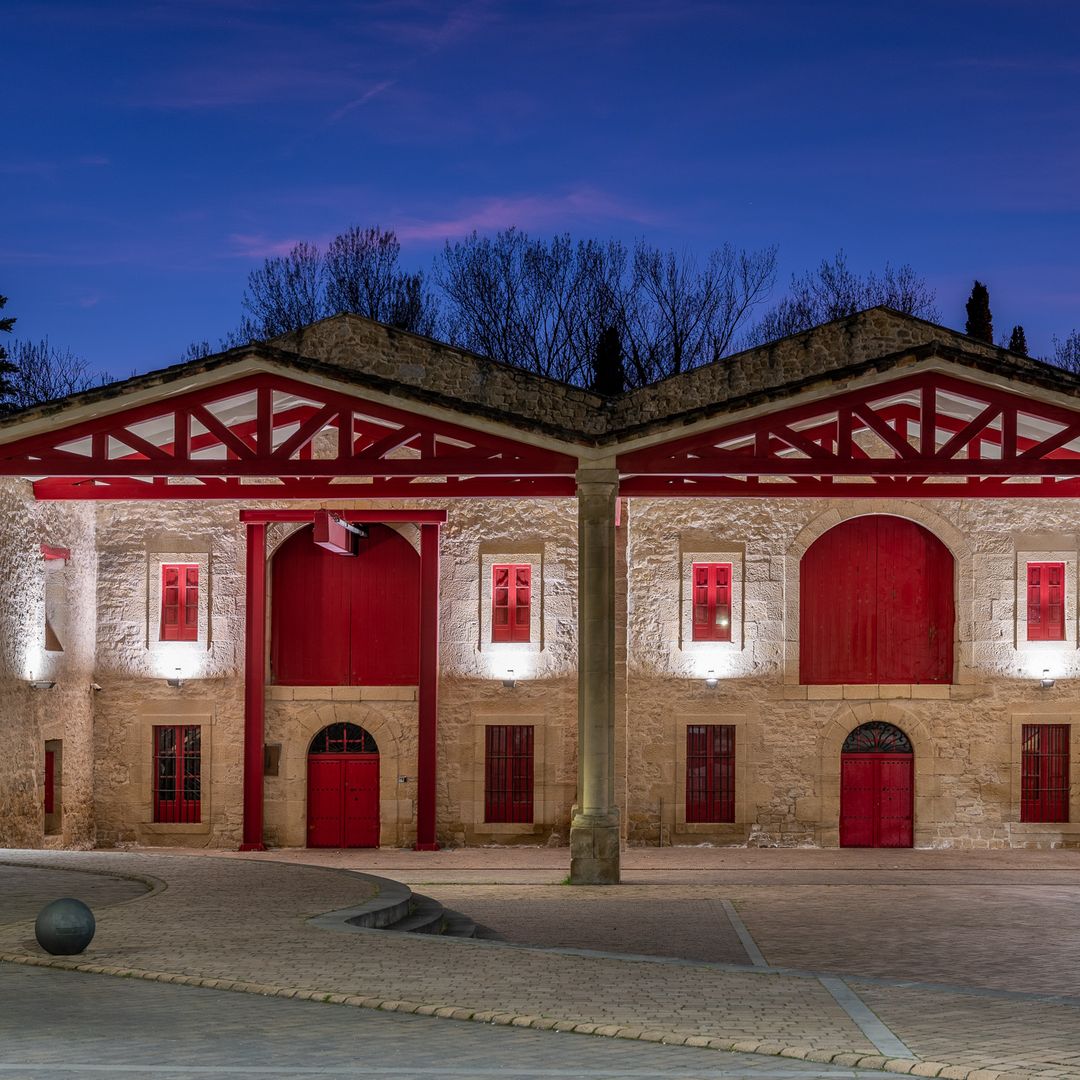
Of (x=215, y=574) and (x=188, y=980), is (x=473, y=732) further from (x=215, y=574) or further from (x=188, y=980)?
(x=188, y=980)

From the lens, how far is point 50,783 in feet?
85.7

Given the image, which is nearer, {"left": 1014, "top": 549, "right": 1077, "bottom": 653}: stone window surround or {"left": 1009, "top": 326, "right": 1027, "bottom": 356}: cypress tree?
{"left": 1014, "top": 549, "right": 1077, "bottom": 653}: stone window surround

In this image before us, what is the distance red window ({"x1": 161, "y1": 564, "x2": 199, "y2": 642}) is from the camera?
91.8 feet

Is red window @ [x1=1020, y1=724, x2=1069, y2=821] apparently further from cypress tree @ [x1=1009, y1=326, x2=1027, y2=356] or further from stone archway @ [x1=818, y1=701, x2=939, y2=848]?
cypress tree @ [x1=1009, y1=326, x2=1027, y2=356]

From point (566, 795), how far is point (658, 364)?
86.9 feet

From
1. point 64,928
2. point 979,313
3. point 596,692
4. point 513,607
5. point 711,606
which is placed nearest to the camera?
point 64,928

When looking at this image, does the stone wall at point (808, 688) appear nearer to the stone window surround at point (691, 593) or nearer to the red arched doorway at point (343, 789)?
the stone window surround at point (691, 593)

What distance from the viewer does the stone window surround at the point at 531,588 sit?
27.7m

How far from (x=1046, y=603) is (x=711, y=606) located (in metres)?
5.57

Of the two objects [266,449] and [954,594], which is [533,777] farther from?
[266,449]

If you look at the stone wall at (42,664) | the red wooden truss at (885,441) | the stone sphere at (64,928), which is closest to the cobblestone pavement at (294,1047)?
the stone sphere at (64,928)

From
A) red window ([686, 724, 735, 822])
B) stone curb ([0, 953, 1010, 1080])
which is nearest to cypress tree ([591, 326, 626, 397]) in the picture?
red window ([686, 724, 735, 822])

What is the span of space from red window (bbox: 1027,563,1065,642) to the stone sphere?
19.2 meters

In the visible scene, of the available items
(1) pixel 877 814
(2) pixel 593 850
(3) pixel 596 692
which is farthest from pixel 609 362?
(2) pixel 593 850
